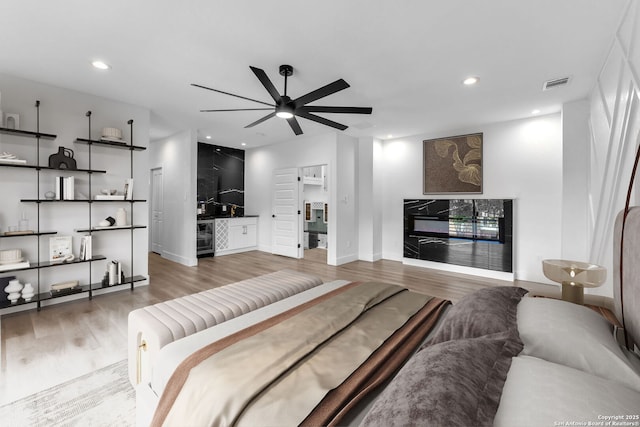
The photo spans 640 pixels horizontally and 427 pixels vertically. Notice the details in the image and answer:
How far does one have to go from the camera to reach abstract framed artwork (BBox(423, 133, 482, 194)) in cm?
491

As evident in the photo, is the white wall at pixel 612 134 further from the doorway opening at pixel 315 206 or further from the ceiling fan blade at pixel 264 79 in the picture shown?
the doorway opening at pixel 315 206

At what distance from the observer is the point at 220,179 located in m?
7.08

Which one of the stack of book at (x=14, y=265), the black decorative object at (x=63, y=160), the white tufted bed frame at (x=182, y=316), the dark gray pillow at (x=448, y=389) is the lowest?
the white tufted bed frame at (x=182, y=316)

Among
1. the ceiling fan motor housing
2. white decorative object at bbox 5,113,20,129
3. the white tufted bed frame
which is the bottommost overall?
the white tufted bed frame

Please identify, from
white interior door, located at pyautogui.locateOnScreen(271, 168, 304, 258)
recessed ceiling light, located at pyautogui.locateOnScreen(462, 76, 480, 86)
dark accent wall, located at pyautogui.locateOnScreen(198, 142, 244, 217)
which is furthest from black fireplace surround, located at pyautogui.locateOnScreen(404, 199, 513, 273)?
dark accent wall, located at pyautogui.locateOnScreen(198, 142, 244, 217)

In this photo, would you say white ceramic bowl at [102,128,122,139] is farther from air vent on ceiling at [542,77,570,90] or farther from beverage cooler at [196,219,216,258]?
air vent on ceiling at [542,77,570,90]

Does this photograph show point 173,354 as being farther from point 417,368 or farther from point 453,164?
point 453,164

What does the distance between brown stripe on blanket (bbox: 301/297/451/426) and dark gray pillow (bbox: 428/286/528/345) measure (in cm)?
15

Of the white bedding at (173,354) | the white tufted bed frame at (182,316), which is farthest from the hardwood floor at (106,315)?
the white bedding at (173,354)

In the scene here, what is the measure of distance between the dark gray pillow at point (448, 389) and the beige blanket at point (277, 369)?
239mm

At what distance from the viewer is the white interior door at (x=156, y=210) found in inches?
250

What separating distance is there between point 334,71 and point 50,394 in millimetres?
3537

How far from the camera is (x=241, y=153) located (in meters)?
7.48

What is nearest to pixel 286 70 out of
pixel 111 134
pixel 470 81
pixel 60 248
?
pixel 470 81
